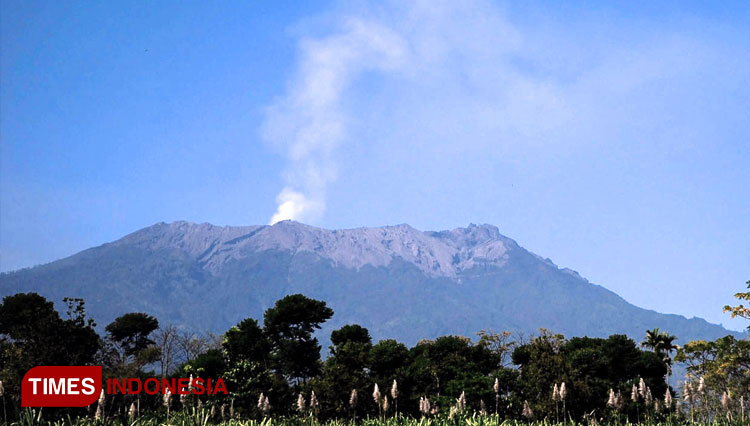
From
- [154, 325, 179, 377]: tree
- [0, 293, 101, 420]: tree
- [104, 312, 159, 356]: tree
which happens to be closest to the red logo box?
[0, 293, 101, 420]: tree

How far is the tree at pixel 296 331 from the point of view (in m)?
63.2

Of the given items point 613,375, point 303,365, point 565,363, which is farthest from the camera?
point 303,365

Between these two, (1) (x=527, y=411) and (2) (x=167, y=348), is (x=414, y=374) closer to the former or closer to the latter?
(1) (x=527, y=411)

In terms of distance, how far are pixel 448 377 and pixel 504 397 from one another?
Result: 4453mm

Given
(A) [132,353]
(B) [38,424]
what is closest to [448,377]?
(B) [38,424]

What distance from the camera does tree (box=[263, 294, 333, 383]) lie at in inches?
2486

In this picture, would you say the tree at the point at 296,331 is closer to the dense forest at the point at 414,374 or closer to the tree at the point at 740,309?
the dense forest at the point at 414,374

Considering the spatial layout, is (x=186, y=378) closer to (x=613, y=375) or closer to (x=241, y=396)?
(x=241, y=396)

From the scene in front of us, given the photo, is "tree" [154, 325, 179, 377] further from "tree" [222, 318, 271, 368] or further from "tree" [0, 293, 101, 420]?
"tree" [0, 293, 101, 420]

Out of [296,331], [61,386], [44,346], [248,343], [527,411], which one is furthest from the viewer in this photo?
[296,331]

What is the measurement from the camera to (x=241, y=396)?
155 feet

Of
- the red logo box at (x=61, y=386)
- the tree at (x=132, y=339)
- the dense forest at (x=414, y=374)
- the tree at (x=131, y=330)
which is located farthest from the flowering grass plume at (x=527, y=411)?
the tree at (x=131, y=330)

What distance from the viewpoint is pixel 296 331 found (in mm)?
64562

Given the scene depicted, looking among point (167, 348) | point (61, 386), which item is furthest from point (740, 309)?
point (167, 348)
